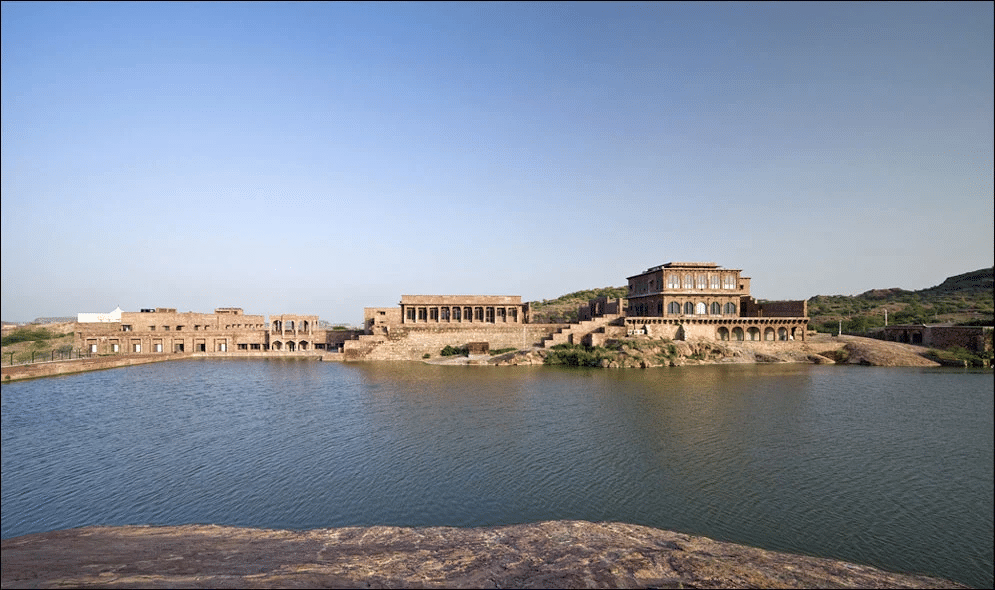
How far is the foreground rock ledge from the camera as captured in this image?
8383 mm

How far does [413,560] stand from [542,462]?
425 inches

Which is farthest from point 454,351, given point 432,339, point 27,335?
point 27,335

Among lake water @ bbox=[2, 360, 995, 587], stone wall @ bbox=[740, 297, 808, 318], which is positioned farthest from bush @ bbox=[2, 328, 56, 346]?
stone wall @ bbox=[740, 297, 808, 318]

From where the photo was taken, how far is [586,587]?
326 inches

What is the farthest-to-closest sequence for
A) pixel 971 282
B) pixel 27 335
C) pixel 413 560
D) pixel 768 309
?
pixel 971 282, pixel 768 309, pixel 27 335, pixel 413 560

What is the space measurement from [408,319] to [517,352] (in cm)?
2173

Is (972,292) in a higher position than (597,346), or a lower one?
higher

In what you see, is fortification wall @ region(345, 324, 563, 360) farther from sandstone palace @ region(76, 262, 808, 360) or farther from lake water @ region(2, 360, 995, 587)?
lake water @ region(2, 360, 995, 587)

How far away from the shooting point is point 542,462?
65.3ft

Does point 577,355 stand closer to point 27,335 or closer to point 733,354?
point 733,354

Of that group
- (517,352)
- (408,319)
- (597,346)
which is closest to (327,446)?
(517,352)

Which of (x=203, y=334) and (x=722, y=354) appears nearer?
(x=722, y=354)

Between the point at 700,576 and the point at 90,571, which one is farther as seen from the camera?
the point at 700,576

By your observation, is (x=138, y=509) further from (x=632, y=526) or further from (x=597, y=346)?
(x=597, y=346)
